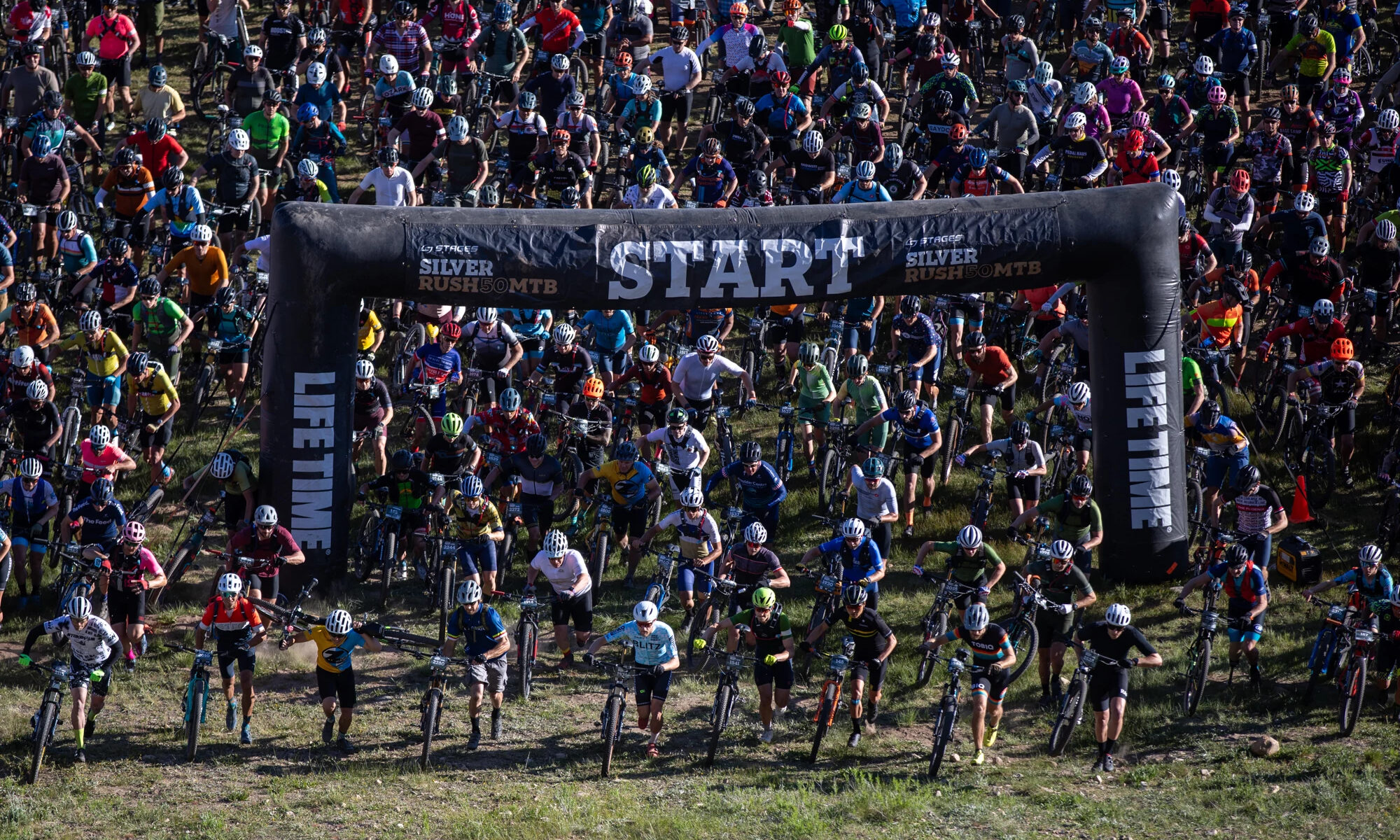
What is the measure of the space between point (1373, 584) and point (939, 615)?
4896mm

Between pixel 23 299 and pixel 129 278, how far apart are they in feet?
5.08

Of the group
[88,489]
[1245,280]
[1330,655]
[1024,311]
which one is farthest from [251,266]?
[1330,655]

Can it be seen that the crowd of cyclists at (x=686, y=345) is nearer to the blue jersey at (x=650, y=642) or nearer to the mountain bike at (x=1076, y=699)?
the blue jersey at (x=650, y=642)

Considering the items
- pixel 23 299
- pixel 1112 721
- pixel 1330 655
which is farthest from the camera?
pixel 23 299

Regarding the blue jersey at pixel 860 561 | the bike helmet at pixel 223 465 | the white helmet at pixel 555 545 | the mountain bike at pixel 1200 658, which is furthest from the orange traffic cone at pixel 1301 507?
the bike helmet at pixel 223 465

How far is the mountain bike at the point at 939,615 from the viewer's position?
22859 mm

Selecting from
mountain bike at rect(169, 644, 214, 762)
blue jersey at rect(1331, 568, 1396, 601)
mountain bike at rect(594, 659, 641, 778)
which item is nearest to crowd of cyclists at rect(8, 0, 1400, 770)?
blue jersey at rect(1331, 568, 1396, 601)

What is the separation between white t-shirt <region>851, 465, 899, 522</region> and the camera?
2439cm

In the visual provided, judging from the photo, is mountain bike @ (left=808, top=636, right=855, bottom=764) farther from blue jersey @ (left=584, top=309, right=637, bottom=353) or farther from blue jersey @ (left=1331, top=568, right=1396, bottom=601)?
blue jersey @ (left=584, top=309, right=637, bottom=353)

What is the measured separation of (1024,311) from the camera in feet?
96.2

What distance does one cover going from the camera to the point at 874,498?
24422 millimetres

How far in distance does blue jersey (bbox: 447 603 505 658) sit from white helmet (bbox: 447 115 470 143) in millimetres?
10529

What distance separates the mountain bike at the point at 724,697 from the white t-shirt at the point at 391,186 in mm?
10231

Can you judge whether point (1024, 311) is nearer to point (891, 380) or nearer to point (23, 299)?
point (891, 380)
